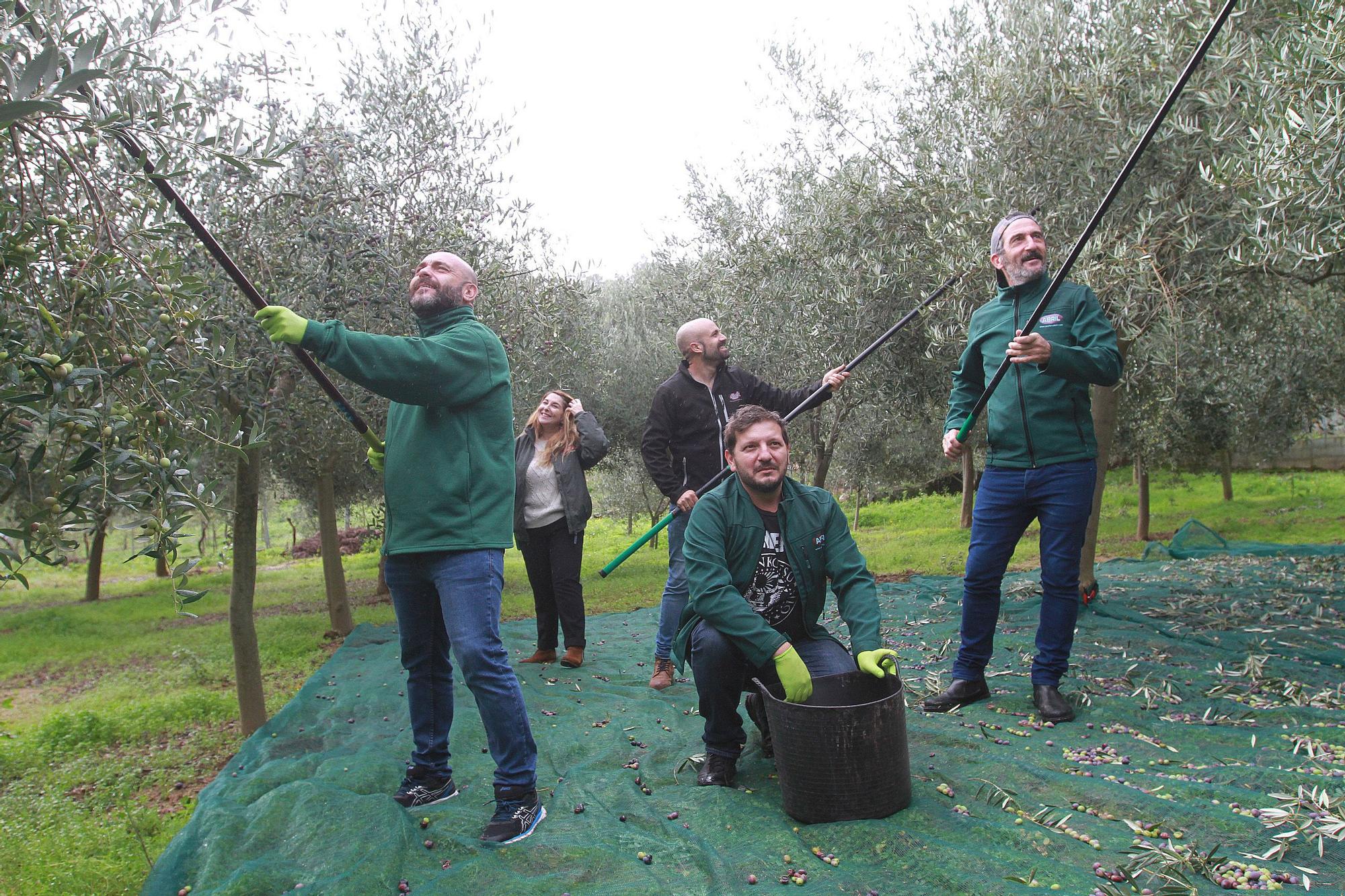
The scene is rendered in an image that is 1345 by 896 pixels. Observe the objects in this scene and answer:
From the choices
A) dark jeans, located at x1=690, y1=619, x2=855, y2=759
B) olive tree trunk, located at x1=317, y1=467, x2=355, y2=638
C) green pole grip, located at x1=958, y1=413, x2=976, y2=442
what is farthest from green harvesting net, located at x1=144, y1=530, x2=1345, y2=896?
olive tree trunk, located at x1=317, y1=467, x2=355, y2=638

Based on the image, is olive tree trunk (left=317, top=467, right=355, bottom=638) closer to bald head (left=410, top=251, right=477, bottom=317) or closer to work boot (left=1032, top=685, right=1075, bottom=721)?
bald head (left=410, top=251, right=477, bottom=317)

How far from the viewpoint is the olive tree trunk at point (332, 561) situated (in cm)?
910

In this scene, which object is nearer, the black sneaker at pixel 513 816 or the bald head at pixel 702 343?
the black sneaker at pixel 513 816

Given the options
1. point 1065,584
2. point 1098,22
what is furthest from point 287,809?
point 1098,22

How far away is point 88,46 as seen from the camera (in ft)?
6.57

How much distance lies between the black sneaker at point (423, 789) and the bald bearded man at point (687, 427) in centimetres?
197

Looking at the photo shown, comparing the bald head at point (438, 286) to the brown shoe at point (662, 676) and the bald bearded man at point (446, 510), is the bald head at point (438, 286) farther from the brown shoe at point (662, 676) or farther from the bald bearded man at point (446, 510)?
the brown shoe at point (662, 676)

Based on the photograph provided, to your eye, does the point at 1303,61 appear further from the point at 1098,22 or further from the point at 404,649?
the point at 404,649

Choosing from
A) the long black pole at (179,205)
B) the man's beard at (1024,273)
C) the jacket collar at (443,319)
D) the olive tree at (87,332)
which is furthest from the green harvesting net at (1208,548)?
the olive tree at (87,332)

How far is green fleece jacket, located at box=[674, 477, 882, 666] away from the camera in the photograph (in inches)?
138

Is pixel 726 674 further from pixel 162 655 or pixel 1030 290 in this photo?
pixel 162 655

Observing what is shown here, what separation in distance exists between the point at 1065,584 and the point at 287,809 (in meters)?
3.70

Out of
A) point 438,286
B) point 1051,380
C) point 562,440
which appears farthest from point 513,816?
point 562,440

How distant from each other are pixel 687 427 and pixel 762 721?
2.21 meters
